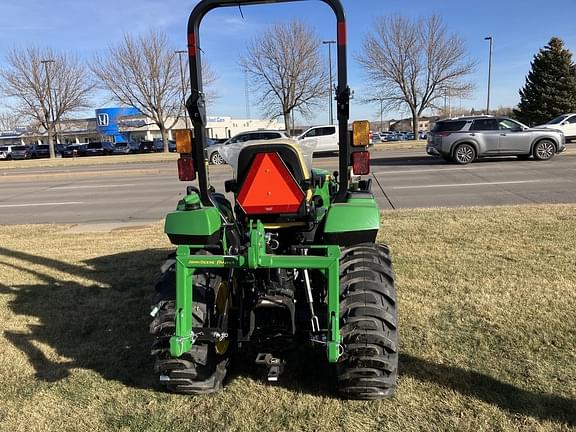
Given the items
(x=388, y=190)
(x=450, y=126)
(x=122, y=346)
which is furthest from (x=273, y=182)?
(x=450, y=126)

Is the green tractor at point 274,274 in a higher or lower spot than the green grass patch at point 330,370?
higher

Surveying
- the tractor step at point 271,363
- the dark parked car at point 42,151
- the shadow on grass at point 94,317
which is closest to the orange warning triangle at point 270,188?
the tractor step at point 271,363

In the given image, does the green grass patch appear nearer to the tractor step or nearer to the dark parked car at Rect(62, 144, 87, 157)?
the tractor step

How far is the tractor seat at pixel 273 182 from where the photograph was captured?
307 centimetres

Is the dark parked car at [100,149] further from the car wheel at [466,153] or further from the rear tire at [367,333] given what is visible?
the rear tire at [367,333]

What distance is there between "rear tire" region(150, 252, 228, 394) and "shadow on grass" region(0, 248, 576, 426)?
12.8 inches

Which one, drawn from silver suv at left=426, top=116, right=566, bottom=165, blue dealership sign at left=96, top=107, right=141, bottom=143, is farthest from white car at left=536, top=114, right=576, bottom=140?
blue dealership sign at left=96, top=107, right=141, bottom=143

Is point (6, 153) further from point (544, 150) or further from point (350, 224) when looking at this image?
point (350, 224)

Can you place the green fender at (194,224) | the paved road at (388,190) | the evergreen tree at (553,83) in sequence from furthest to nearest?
1. the evergreen tree at (553,83)
2. the paved road at (388,190)
3. the green fender at (194,224)

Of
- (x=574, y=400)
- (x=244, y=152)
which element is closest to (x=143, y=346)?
(x=244, y=152)

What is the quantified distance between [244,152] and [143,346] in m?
1.88

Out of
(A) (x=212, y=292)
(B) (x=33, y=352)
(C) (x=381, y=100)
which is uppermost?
(C) (x=381, y=100)

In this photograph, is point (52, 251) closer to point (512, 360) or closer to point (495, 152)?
point (512, 360)

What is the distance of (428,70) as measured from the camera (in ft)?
131
